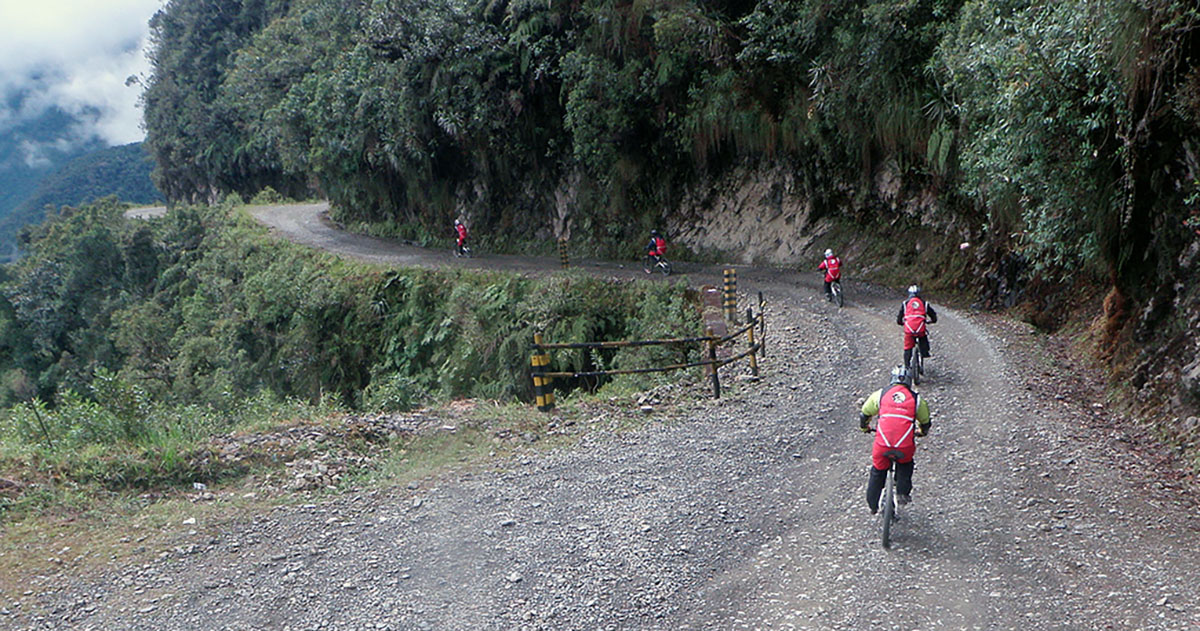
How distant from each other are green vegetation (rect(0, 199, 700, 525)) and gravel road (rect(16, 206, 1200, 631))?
7.72 feet

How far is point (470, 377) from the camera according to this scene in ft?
62.4

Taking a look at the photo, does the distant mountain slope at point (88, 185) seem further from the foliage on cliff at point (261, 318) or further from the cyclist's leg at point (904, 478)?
the cyclist's leg at point (904, 478)

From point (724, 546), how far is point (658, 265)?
16.0 meters

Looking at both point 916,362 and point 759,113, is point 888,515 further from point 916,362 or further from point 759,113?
point 759,113

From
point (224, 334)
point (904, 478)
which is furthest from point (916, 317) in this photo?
point (224, 334)

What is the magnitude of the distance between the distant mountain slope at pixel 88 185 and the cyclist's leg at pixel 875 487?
9122cm

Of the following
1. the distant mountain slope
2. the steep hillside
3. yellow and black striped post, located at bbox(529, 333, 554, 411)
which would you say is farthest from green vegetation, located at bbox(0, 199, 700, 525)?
the distant mountain slope

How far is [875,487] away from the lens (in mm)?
6375

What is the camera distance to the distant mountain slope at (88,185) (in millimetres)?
84250

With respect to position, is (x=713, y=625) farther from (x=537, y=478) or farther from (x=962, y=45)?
(x=962, y=45)

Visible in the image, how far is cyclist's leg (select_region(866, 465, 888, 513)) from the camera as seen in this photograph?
6.31 m

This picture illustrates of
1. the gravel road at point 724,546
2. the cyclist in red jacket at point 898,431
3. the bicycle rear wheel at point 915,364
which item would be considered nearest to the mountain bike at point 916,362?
the bicycle rear wheel at point 915,364

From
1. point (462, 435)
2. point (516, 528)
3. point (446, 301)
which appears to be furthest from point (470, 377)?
point (516, 528)

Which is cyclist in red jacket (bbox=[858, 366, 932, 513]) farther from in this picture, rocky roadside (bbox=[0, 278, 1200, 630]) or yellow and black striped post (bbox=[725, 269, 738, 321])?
yellow and black striped post (bbox=[725, 269, 738, 321])
